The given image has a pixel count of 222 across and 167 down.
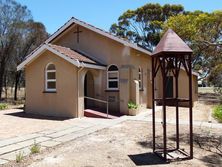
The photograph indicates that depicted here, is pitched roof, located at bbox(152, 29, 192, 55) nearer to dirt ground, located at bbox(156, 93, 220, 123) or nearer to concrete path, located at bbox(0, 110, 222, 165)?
concrete path, located at bbox(0, 110, 222, 165)

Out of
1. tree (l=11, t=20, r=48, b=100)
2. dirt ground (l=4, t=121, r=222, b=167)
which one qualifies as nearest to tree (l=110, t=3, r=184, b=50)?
tree (l=11, t=20, r=48, b=100)

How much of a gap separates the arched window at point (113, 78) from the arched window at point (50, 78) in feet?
12.2

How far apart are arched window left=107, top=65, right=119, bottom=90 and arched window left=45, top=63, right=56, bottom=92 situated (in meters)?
3.72

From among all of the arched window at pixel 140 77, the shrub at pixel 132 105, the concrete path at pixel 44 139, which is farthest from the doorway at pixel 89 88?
the concrete path at pixel 44 139

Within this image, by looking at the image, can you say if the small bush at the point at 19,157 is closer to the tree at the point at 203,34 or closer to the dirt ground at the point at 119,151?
the dirt ground at the point at 119,151

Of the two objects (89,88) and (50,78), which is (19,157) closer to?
(50,78)

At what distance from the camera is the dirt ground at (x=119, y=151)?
7.62 meters

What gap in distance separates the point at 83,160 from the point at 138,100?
11877mm

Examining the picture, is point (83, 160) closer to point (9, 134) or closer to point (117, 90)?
point (9, 134)

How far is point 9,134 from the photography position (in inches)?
457

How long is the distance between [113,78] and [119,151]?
10803 millimetres

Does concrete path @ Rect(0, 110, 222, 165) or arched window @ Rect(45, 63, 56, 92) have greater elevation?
arched window @ Rect(45, 63, 56, 92)

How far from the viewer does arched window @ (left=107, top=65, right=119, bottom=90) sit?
63.1 ft

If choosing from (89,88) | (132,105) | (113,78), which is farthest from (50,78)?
(132,105)
